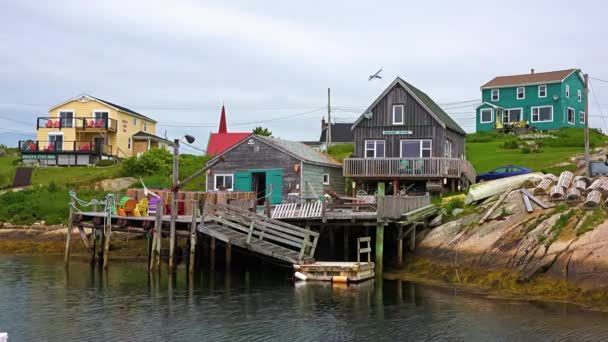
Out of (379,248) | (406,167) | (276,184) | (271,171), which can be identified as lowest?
(379,248)

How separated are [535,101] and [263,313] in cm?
5679

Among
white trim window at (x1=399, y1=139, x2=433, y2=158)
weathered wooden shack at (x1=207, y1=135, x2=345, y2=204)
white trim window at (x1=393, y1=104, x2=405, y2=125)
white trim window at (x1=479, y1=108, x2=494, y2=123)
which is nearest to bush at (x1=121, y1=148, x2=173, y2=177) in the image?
weathered wooden shack at (x1=207, y1=135, x2=345, y2=204)

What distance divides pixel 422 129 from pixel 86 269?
23.2 meters

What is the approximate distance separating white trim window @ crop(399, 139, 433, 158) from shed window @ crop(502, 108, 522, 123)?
107 feet

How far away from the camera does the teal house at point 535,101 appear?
7188 centimetres

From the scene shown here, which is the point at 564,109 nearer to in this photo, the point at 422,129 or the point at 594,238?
the point at 422,129

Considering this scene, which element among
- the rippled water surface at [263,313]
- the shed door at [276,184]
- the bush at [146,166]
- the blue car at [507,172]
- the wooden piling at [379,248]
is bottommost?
the rippled water surface at [263,313]

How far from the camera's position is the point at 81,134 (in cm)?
7088

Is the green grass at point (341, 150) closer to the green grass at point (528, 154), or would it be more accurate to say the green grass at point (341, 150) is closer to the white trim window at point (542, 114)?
the green grass at point (528, 154)

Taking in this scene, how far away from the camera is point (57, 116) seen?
71250 millimetres

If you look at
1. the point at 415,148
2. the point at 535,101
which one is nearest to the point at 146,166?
the point at 415,148

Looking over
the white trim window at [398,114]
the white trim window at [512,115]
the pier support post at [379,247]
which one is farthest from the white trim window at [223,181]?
the white trim window at [512,115]

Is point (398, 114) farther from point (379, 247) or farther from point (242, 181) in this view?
point (379, 247)

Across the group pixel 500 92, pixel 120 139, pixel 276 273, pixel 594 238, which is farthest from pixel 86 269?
pixel 500 92
